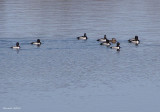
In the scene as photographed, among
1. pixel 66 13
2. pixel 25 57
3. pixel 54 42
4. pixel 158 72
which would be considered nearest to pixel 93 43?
pixel 54 42

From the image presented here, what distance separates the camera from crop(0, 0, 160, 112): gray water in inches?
1689

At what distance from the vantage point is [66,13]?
103062 millimetres

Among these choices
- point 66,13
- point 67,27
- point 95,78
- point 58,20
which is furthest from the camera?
point 66,13

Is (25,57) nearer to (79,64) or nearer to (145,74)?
(79,64)

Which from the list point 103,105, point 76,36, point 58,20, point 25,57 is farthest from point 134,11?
point 103,105

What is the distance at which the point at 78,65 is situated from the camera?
184 feet

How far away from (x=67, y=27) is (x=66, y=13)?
19647mm

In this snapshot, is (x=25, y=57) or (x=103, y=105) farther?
(x=25, y=57)

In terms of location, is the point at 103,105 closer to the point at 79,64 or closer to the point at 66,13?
the point at 79,64

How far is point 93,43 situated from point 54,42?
4.35m

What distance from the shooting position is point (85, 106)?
4188 centimetres

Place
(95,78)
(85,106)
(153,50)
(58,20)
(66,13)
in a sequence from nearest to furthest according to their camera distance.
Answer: (85,106)
(95,78)
(153,50)
(58,20)
(66,13)

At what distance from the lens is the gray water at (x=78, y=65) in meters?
42.9

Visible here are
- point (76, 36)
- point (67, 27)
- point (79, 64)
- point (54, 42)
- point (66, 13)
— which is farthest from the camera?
point (66, 13)
